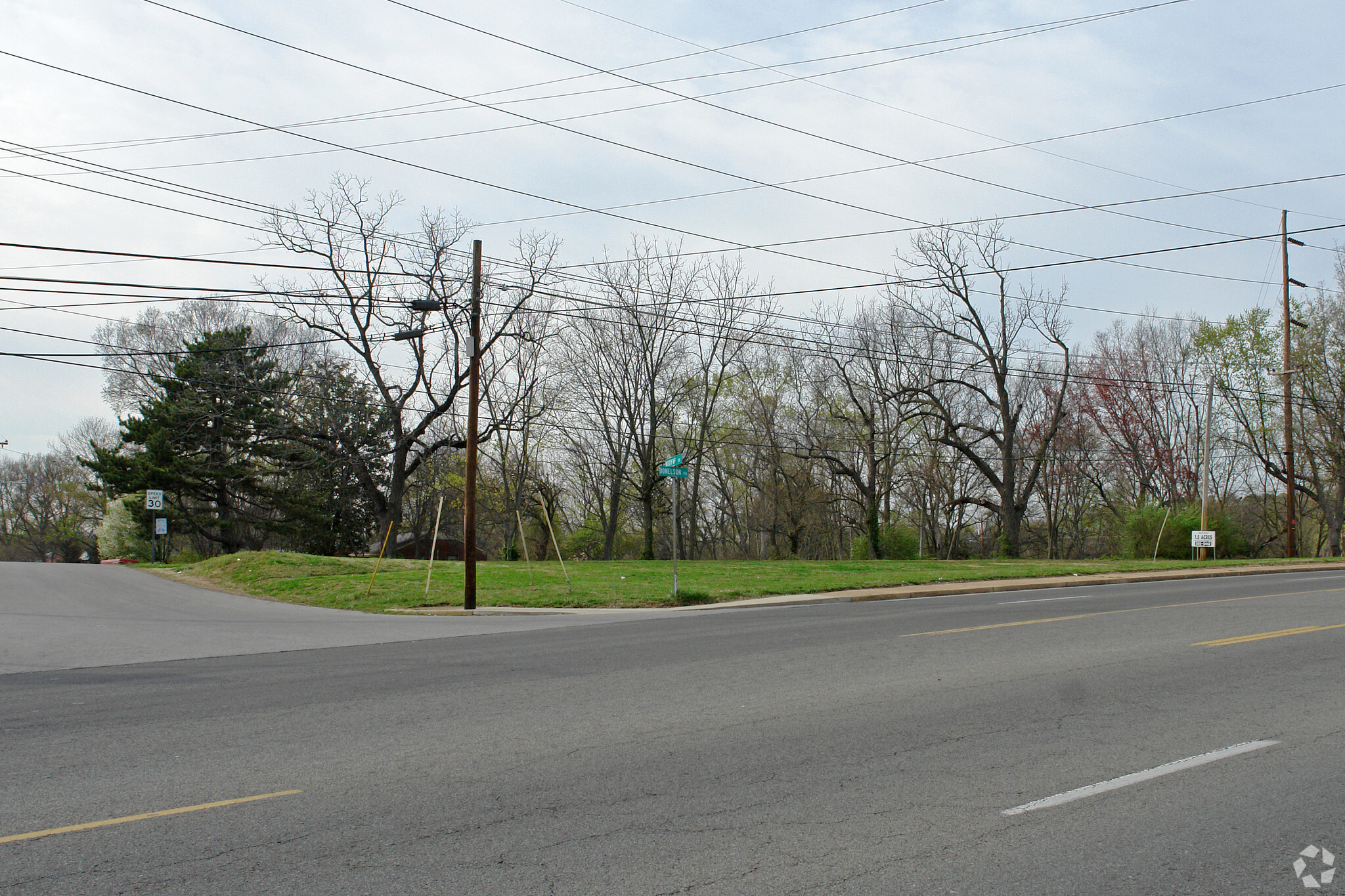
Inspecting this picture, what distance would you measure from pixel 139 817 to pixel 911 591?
19.3m

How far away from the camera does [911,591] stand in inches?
A: 865

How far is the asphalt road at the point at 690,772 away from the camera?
426 centimetres

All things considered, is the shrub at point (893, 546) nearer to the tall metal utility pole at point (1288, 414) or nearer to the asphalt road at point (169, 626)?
the tall metal utility pole at point (1288, 414)

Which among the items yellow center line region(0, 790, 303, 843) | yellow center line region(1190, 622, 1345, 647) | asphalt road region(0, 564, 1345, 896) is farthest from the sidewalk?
yellow center line region(0, 790, 303, 843)

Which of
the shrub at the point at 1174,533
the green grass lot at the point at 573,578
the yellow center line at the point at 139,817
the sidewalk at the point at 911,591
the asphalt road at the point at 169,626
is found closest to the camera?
the yellow center line at the point at 139,817

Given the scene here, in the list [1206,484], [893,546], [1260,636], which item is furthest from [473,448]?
[893,546]

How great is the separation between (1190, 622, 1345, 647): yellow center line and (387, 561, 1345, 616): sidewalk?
911 cm

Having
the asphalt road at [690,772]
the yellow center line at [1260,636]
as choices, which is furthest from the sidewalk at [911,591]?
the yellow center line at [1260,636]

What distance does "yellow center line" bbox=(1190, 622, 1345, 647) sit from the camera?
1106 cm

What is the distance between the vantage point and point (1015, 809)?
16.7 feet

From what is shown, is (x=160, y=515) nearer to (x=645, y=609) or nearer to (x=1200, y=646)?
(x=645, y=609)

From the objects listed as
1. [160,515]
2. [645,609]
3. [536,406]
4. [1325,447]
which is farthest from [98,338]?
[1325,447]

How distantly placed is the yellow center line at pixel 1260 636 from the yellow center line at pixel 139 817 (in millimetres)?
10511

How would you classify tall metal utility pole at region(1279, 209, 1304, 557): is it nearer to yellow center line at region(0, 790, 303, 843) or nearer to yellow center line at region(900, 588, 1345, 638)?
yellow center line at region(900, 588, 1345, 638)
